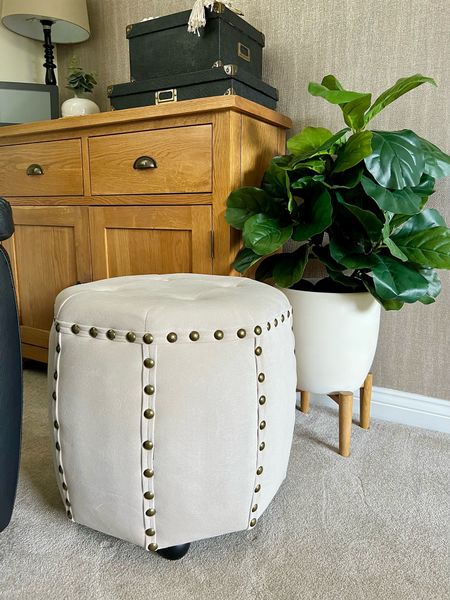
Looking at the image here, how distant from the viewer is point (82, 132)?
4.97 ft

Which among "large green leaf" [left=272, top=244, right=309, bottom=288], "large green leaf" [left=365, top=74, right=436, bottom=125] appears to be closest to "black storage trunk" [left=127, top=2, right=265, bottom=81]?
"large green leaf" [left=365, top=74, right=436, bottom=125]

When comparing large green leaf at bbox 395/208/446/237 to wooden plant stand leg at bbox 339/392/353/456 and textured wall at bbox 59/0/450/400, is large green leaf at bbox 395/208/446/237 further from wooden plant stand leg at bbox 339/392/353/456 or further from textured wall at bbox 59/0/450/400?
wooden plant stand leg at bbox 339/392/353/456

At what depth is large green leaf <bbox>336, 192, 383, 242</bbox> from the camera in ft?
3.47

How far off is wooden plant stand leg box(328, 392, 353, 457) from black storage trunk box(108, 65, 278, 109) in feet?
2.90

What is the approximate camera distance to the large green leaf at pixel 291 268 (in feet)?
3.86

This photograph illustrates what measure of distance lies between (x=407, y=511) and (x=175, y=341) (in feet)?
2.24

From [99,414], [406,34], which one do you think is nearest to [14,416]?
[99,414]

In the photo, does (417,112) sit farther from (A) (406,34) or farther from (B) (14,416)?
(B) (14,416)

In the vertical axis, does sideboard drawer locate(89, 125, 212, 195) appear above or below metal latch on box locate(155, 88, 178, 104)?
below

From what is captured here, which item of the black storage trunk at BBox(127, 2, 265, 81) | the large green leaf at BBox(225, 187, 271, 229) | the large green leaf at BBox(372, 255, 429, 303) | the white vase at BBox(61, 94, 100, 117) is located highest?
the black storage trunk at BBox(127, 2, 265, 81)

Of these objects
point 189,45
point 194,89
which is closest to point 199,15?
point 189,45

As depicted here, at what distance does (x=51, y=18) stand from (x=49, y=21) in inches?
5.0

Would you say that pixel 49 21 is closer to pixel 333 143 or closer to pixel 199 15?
pixel 199 15

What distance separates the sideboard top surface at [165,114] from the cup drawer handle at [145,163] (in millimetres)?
111
